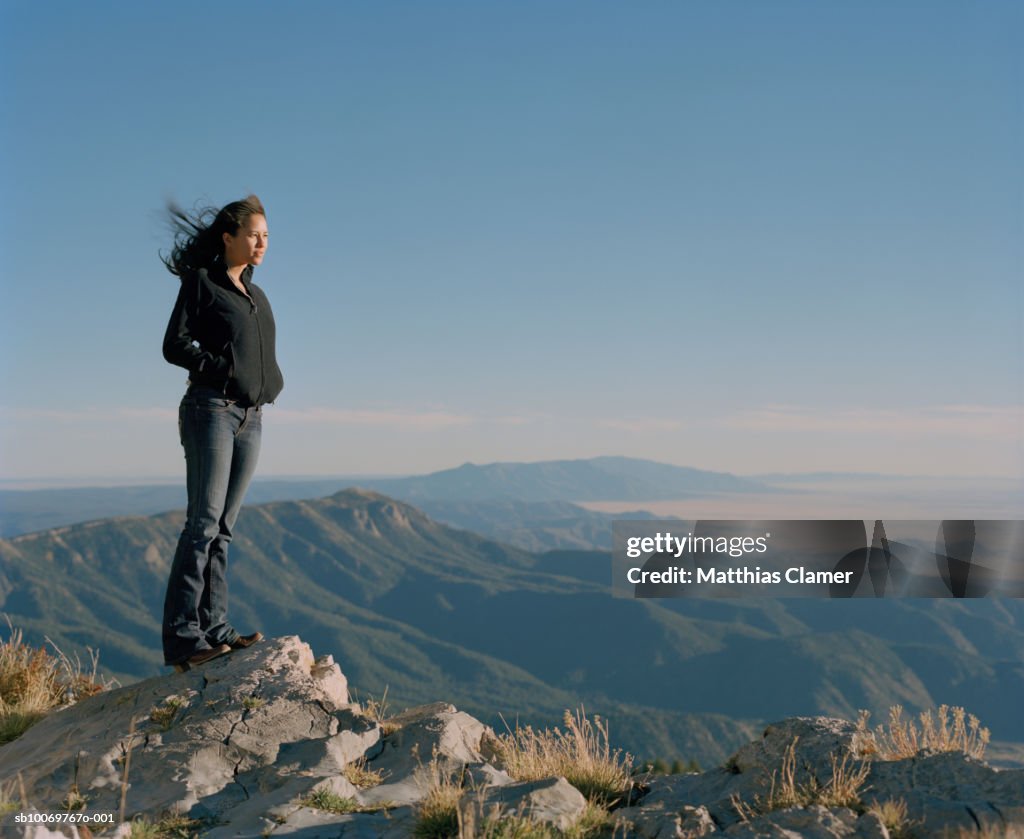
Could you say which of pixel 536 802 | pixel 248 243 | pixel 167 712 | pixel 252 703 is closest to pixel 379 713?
pixel 252 703

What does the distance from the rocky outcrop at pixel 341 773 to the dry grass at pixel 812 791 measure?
19mm

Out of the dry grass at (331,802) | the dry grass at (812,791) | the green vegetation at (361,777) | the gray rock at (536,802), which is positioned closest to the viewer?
the gray rock at (536,802)

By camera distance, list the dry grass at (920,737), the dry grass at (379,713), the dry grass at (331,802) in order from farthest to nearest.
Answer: the dry grass at (379,713) < the dry grass at (920,737) < the dry grass at (331,802)

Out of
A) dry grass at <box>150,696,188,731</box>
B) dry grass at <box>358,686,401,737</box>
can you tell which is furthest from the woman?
dry grass at <box>358,686,401,737</box>

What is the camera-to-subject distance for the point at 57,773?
254 inches

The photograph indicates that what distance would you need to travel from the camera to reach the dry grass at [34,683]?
8.52 m

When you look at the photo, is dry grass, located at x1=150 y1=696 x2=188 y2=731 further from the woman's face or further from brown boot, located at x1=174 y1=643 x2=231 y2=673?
the woman's face

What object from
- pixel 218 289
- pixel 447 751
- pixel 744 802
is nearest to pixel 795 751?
pixel 744 802

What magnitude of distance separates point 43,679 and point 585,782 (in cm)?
584

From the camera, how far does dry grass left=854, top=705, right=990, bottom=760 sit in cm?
607

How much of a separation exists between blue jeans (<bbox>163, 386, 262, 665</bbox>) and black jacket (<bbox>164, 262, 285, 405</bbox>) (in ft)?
0.52

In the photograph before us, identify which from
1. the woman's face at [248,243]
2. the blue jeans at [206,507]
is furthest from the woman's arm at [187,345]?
the woman's face at [248,243]

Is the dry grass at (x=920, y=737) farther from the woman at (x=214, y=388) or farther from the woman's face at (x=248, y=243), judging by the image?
the woman's face at (x=248, y=243)

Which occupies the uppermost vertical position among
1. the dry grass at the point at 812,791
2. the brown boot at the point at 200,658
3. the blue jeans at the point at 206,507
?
the blue jeans at the point at 206,507
